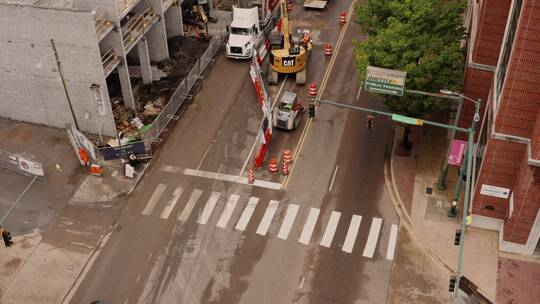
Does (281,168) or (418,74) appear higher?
(418,74)

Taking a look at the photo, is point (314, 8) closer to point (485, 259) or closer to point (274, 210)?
point (274, 210)

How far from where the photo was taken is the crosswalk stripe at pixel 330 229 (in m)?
38.2

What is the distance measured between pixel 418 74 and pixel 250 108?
50.4 feet

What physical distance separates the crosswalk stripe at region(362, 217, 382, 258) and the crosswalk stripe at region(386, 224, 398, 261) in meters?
0.80

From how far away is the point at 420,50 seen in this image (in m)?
38.8

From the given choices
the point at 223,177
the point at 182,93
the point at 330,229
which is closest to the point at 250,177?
the point at 223,177

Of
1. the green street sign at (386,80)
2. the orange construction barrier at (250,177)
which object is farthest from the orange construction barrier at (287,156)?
the green street sign at (386,80)

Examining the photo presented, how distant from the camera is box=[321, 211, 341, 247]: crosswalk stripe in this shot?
38.2 metres

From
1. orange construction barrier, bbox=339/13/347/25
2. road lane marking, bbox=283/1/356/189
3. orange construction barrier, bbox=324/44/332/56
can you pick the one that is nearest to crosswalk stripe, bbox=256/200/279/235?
road lane marking, bbox=283/1/356/189

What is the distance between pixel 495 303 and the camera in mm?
34156

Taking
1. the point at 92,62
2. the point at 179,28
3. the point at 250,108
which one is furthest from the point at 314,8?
the point at 92,62

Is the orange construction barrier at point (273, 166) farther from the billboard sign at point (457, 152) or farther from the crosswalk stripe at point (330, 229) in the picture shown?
the billboard sign at point (457, 152)

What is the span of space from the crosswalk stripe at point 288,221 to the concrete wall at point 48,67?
15.1 meters

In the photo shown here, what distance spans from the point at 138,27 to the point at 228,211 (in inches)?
680
